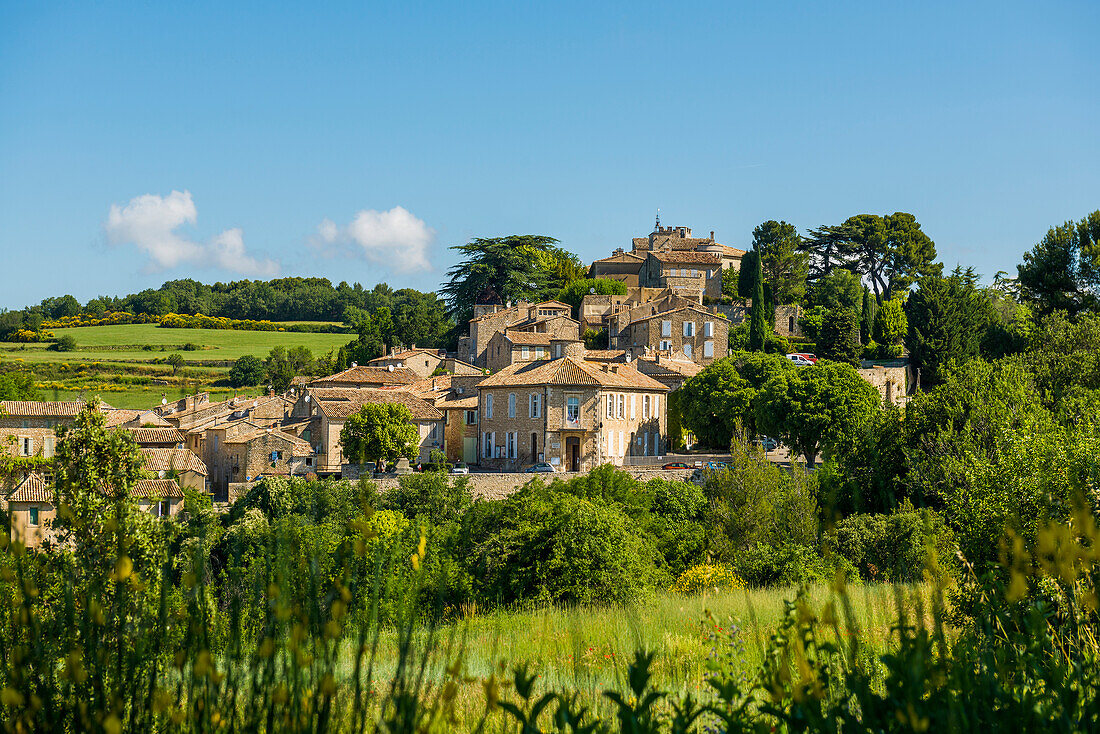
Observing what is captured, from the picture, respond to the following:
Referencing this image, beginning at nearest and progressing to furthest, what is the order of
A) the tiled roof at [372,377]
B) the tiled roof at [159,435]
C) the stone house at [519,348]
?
the tiled roof at [159,435] < the stone house at [519,348] < the tiled roof at [372,377]

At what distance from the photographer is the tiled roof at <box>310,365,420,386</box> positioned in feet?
189

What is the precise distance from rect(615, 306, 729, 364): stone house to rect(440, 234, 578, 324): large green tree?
590 inches

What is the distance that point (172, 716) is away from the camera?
2.93 meters

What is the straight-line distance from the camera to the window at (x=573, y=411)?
43156 mm

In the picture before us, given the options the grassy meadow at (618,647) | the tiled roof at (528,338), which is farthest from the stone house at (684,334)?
the grassy meadow at (618,647)

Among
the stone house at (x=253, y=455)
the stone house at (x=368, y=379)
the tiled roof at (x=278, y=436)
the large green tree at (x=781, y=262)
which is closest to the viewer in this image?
the stone house at (x=253, y=455)

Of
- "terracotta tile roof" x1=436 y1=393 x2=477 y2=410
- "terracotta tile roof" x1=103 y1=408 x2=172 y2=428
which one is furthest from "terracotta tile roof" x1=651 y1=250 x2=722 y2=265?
"terracotta tile roof" x1=103 y1=408 x2=172 y2=428

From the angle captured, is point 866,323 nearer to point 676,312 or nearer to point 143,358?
point 676,312

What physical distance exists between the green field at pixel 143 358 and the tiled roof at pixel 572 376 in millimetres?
34890

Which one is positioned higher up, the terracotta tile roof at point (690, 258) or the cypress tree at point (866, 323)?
the terracotta tile roof at point (690, 258)

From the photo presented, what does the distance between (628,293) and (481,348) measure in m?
12.6

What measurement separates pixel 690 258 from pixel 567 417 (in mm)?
34143

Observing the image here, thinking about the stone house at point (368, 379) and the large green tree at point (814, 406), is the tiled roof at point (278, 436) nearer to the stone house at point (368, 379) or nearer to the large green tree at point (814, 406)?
the stone house at point (368, 379)

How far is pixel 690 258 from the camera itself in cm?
7400
